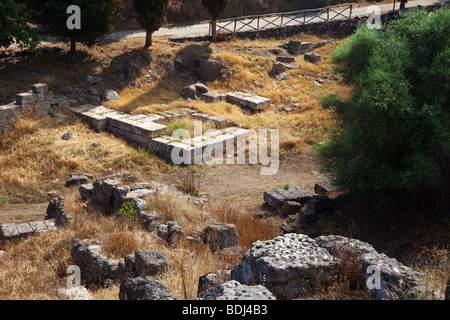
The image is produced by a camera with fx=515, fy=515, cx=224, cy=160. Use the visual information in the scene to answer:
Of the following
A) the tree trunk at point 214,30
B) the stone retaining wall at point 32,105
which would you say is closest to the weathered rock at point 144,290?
the stone retaining wall at point 32,105

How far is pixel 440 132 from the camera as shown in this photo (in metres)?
10.7

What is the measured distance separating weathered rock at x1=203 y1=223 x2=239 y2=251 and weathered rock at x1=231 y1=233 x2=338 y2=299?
237 cm

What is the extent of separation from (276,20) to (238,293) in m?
23.5

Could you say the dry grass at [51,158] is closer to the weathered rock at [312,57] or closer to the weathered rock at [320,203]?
the weathered rock at [320,203]

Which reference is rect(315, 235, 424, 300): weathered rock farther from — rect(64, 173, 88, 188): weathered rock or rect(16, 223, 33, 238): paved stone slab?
rect(64, 173, 88, 188): weathered rock

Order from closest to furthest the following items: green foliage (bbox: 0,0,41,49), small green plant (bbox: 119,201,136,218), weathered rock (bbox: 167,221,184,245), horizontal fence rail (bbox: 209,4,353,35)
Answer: weathered rock (bbox: 167,221,184,245)
small green plant (bbox: 119,201,136,218)
green foliage (bbox: 0,0,41,49)
horizontal fence rail (bbox: 209,4,353,35)

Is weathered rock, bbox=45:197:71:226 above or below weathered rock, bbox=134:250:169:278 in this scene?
below

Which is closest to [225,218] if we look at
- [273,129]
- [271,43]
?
[273,129]

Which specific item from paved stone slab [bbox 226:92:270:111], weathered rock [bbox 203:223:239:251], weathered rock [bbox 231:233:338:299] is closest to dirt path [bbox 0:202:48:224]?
weathered rock [bbox 203:223:239:251]

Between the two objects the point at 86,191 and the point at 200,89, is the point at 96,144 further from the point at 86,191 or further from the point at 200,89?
the point at 200,89

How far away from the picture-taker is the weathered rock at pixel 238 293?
Result: 5688 mm

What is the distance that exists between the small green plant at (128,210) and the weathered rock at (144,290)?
449 centimetres

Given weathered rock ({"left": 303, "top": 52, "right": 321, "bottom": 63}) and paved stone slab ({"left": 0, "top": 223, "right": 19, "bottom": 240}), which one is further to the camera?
weathered rock ({"left": 303, "top": 52, "right": 321, "bottom": 63})

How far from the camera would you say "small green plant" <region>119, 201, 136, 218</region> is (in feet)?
37.4
